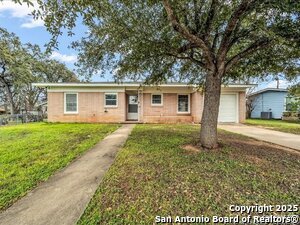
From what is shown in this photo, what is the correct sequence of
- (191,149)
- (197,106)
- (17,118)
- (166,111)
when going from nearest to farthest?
(191,149) < (197,106) < (166,111) < (17,118)

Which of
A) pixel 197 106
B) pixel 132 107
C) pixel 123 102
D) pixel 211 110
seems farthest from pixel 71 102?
pixel 211 110

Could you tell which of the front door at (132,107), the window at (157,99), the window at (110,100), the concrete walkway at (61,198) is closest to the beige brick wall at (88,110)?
the window at (110,100)

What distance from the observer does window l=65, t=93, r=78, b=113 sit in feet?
51.8

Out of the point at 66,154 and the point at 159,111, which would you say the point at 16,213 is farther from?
the point at 159,111

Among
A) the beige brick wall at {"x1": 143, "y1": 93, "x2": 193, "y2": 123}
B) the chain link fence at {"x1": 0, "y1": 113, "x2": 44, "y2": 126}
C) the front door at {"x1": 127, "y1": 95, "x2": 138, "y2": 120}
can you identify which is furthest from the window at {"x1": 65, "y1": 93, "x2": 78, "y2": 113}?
the chain link fence at {"x1": 0, "y1": 113, "x2": 44, "y2": 126}

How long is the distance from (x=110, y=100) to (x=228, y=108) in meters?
9.10

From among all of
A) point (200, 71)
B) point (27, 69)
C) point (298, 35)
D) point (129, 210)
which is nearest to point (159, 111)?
point (200, 71)

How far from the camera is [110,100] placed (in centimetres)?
1591

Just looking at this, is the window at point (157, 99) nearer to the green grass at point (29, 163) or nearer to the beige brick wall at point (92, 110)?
the beige brick wall at point (92, 110)

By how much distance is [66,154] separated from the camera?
234 inches

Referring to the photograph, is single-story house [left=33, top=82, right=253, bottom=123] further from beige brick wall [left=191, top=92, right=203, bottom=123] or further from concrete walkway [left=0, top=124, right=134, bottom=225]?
concrete walkway [left=0, top=124, right=134, bottom=225]

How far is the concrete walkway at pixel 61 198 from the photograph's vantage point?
9.01 ft

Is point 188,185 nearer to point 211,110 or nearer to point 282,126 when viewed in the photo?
point 211,110

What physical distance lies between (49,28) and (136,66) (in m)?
3.21
